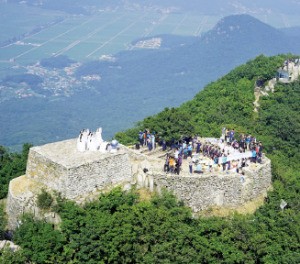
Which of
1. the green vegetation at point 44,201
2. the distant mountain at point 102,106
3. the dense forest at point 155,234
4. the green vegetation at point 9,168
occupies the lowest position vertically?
the distant mountain at point 102,106

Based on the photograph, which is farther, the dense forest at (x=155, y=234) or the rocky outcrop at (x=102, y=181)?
the rocky outcrop at (x=102, y=181)

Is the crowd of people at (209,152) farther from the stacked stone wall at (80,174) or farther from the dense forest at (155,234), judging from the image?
the stacked stone wall at (80,174)

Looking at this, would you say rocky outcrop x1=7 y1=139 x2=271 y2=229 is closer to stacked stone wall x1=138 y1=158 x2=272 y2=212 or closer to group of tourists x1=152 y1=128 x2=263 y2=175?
stacked stone wall x1=138 y1=158 x2=272 y2=212

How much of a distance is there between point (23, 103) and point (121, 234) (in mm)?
138694

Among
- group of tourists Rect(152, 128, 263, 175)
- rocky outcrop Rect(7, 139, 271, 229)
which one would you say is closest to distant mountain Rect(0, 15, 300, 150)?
group of tourists Rect(152, 128, 263, 175)

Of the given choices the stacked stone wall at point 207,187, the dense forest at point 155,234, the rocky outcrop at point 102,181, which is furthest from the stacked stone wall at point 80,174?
the stacked stone wall at point 207,187

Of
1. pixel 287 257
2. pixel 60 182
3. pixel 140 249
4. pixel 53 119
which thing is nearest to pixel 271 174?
pixel 287 257

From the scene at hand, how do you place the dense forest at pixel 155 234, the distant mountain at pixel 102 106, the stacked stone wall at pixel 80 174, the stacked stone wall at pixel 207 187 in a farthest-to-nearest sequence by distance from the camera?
1. the distant mountain at pixel 102 106
2. the stacked stone wall at pixel 207 187
3. the stacked stone wall at pixel 80 174
4. the dense forest at pixel 155 234

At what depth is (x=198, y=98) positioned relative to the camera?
67.5 meters

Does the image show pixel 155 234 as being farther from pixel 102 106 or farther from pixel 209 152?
pixel 102 106

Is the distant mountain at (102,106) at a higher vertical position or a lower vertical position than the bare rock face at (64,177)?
lower

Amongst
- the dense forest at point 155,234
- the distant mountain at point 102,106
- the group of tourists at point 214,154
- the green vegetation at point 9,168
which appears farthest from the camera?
the distant mountain at point 102,106

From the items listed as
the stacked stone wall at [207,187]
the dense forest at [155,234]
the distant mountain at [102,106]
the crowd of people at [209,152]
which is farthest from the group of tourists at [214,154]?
the distant mountain at [102,106]

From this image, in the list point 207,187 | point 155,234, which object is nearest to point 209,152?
point 207,187
